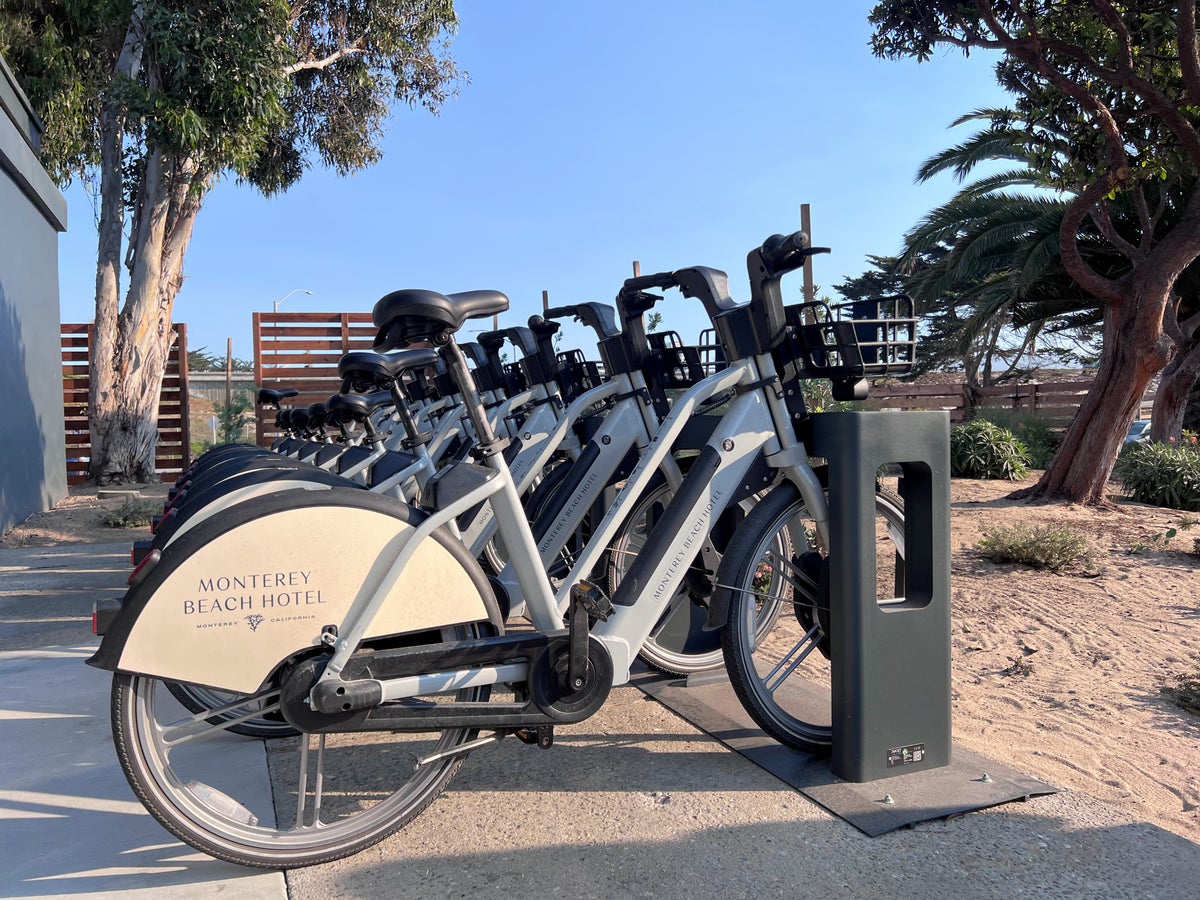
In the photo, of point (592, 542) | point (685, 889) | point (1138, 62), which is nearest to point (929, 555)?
point (592, 542)

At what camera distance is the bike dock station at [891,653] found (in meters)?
2.43

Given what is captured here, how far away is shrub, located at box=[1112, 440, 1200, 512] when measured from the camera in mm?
8711

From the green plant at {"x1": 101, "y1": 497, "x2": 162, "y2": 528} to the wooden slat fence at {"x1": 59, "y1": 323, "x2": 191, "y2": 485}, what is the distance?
414cm

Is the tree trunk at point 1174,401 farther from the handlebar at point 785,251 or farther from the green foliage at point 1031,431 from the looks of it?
the handlebar at point 785,251

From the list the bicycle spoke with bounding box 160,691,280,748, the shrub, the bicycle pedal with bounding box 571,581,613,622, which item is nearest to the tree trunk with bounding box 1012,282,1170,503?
the shrub

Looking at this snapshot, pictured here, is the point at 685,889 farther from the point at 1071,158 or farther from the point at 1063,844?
the point at 1071,158

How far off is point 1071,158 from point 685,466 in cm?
637

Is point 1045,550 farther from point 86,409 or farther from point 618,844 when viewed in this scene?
point 86,409

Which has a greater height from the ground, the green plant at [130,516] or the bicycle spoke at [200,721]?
the bicycle spoke at [200,721]

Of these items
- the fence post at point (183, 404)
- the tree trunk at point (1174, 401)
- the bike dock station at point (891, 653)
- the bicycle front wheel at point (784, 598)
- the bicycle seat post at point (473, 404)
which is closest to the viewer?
the bicycle seat post at point (473, 404)

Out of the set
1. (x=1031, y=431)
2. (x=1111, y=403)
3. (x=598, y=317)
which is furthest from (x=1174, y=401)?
(x=598, y=317)

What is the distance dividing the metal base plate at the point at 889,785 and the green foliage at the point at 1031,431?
32.1ft

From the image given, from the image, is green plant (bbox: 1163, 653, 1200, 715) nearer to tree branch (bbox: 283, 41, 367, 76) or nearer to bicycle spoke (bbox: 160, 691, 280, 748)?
bicycle spoke (bbox: 160, 691, 280, 748)

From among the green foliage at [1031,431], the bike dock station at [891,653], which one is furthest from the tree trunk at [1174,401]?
the bike dock station at [891,653]
